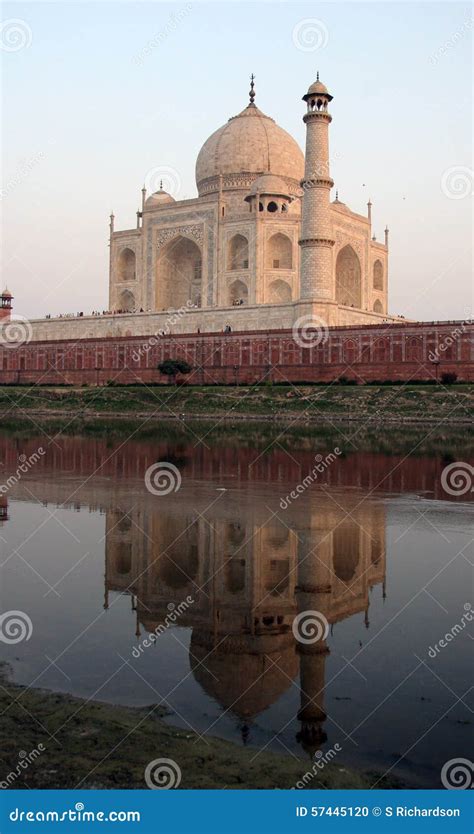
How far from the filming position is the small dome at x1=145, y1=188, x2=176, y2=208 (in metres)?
43.1

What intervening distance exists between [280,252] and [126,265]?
9882 mm

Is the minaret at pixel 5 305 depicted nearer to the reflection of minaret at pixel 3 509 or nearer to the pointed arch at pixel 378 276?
the pointed arch at pixel 378 276

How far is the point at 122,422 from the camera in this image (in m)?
27.0

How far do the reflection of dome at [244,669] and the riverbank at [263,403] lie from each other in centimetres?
1985

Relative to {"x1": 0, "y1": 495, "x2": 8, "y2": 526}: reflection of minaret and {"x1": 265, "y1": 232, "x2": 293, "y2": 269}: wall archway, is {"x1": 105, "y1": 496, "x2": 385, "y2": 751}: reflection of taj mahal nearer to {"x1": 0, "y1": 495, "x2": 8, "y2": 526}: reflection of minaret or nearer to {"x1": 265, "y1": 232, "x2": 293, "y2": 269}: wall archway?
{"x1": 0, "y1": 495, "x2": 8, "y2": 526}: reflection of minaret

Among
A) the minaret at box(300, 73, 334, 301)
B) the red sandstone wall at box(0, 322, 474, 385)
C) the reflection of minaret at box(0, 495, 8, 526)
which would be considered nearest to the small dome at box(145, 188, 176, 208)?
the red sandstone wall at box(0, 322, 474, 385)

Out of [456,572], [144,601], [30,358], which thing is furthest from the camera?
[30,358]

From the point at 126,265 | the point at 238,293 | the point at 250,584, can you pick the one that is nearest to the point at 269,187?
the point at 238,293

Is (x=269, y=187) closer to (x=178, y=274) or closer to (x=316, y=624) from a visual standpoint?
(x=178, y=274)

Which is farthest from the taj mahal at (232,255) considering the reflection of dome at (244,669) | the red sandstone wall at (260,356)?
the reflection of dome at (244,669)

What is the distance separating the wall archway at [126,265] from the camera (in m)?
44.2

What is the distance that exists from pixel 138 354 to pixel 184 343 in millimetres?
2522

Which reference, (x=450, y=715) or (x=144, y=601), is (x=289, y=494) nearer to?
(x=144, y=601)

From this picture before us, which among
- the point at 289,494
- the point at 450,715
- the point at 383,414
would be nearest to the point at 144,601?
the point at 450,715
